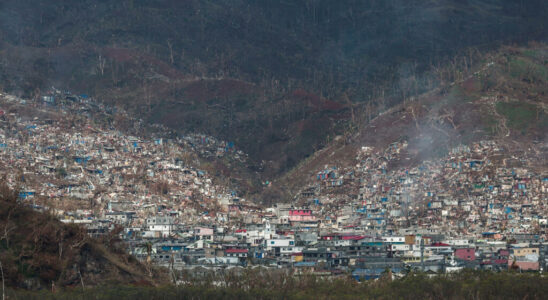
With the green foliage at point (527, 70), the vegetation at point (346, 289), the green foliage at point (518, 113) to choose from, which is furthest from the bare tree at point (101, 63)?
the vegetation at point (346, 289)

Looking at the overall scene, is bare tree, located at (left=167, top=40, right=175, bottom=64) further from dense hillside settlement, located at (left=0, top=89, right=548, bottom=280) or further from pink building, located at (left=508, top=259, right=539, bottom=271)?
pink building, located at (left=508, top=259, right=539, bottom=271)

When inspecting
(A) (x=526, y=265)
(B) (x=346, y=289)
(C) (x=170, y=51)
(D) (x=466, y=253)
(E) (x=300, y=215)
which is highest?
(C) (x=170, y=51)

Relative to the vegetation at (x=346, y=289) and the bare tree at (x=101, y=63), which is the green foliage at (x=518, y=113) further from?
the vegetation at (x=346, y=289)

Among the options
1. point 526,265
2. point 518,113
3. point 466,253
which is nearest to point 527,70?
point 518,113

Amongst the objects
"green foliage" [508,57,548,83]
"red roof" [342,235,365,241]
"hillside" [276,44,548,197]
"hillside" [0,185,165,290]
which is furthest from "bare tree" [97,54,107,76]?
"hillside" [0,185,165,290]

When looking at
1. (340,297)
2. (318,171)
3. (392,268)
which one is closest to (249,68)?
Answer: (318,171)

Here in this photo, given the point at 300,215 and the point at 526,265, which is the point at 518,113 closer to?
the point at 300,215

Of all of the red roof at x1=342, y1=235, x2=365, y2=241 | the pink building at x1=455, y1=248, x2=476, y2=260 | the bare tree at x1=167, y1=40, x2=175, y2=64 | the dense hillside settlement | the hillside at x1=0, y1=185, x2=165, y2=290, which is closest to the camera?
the hillside at x1=0, y1=185, x2=165, y2=290
